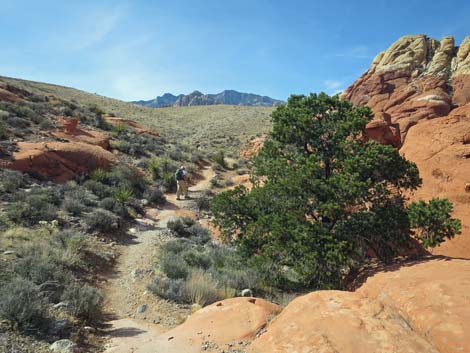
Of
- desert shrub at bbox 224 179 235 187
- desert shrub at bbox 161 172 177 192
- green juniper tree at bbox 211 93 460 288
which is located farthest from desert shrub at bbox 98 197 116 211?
desert shrub at bbox 224 179 235 187

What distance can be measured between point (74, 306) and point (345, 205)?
5.86m

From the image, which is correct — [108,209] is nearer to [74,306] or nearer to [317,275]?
[74,306]

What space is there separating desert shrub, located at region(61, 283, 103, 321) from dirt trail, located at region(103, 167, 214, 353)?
14.2 inches

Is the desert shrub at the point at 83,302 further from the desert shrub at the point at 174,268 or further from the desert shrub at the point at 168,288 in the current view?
the desert shrub at the point at 174,268

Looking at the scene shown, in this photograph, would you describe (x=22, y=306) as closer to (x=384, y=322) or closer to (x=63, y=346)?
(x=63, y=346)

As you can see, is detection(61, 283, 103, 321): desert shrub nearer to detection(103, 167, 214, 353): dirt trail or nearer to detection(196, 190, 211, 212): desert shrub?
detection(103, 167, 214, 353): dirt trail

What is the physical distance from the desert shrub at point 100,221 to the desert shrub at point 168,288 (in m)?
4.16

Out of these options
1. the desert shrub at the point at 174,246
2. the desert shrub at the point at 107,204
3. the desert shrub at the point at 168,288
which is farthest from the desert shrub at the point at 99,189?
the desert shrub at the point at 168,288

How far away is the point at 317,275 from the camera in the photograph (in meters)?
6.93

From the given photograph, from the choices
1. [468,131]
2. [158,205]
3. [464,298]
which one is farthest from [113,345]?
[468,131]

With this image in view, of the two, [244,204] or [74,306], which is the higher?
[244,204]

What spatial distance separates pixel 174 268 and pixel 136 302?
158 centimetres

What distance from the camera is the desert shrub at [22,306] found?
4.72 metres

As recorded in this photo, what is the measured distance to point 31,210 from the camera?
9984 mm
